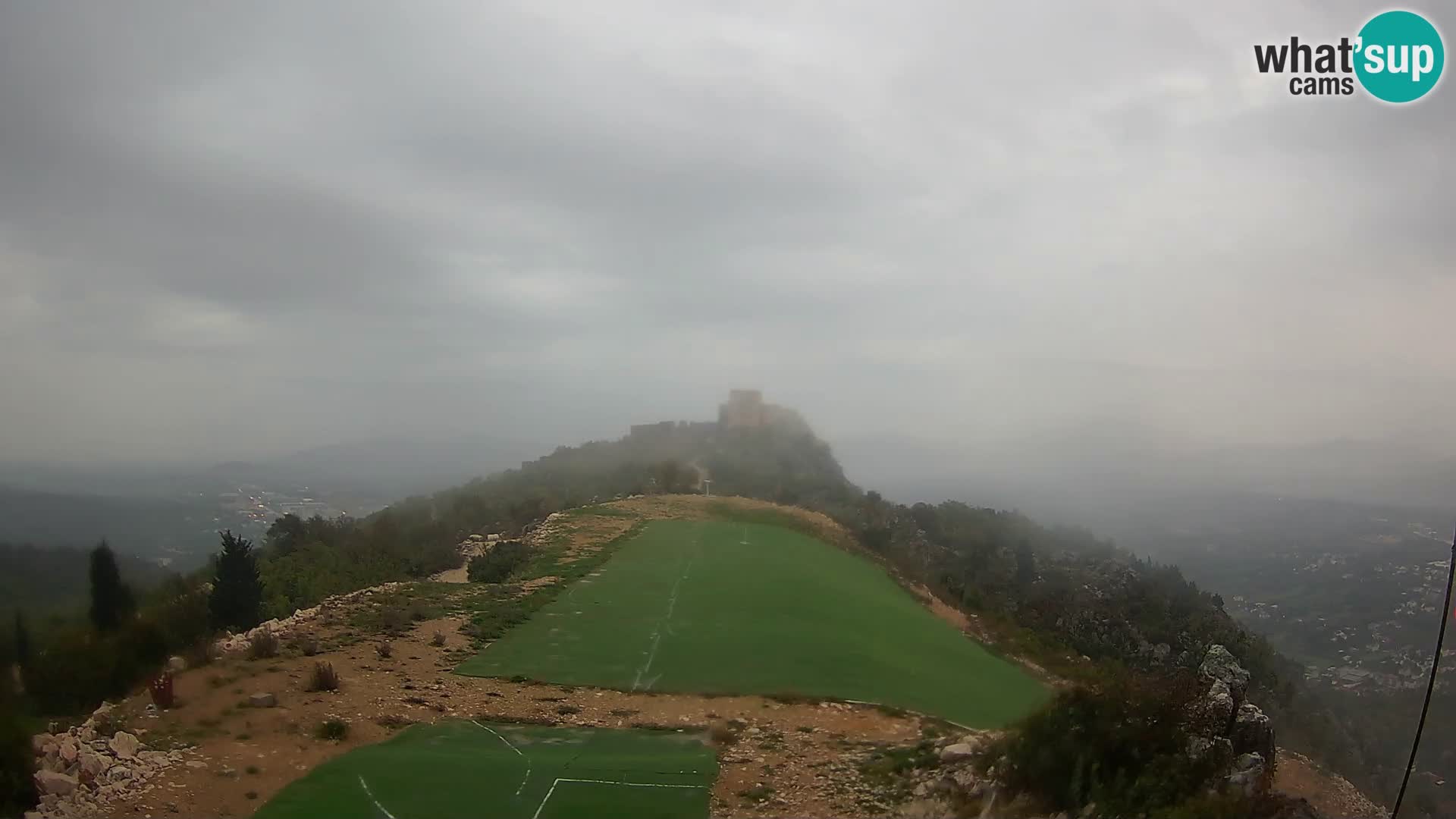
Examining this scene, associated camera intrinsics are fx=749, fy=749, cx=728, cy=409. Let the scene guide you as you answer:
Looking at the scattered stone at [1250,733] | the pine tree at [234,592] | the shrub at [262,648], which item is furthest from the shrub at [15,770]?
the scattered stone at [1250,733]

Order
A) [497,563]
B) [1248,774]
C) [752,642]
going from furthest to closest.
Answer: [497,563] → [752,642] → [1248,774]

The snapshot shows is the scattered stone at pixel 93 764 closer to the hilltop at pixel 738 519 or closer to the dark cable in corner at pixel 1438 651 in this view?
the hilltop at pixel 738 519

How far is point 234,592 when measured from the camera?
15.3m

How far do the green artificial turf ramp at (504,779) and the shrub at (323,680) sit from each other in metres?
1.88

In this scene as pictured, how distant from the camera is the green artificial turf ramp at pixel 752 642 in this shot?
47.2ft

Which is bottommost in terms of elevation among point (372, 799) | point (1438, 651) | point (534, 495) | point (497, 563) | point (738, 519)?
point (372, 799)

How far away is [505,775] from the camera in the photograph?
30.0 feet

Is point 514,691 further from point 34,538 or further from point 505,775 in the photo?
point 34,538

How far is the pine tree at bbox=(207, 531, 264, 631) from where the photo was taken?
1505 cm

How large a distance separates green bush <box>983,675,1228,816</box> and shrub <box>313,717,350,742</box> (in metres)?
8.27

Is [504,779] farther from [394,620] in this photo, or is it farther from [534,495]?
[534,495]

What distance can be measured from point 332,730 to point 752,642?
30.4ft

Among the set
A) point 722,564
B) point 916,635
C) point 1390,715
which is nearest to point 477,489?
point 722,564

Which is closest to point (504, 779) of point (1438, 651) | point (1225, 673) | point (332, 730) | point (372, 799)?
point (372, 799)
